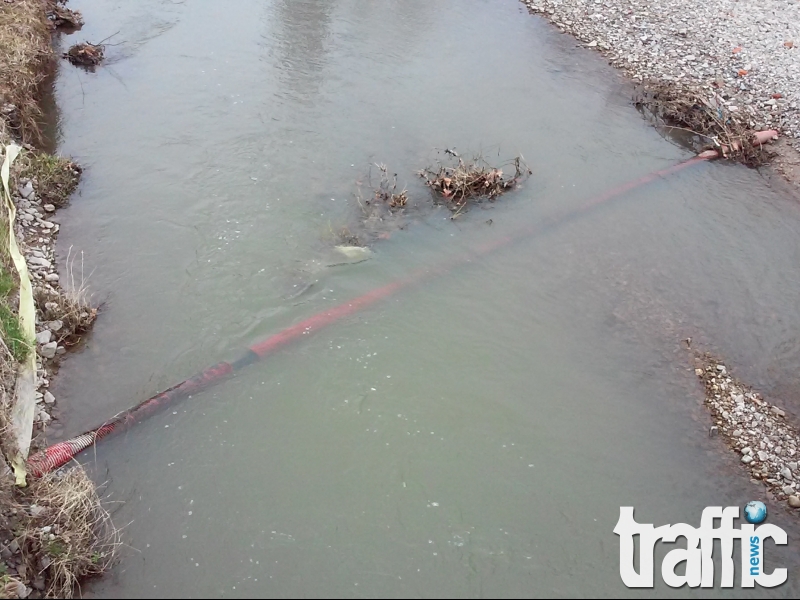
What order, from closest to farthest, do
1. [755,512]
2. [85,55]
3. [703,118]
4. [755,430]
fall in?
[755,512] < [755,430] < [703,118] < [85,55]

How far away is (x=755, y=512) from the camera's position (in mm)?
5582

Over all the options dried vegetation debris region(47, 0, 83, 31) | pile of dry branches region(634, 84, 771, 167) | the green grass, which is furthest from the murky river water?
dried vegetation debris region(47, 0, 83, 31)

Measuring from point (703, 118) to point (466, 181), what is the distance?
4.60m

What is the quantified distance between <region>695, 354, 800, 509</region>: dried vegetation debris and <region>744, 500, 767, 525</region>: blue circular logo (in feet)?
0.76

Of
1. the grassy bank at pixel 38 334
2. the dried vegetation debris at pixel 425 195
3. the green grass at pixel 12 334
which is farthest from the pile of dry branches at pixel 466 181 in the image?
the green grass at pixel 12 334

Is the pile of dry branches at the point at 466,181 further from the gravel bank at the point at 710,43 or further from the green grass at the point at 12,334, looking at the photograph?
the green grass at the point at 12,334

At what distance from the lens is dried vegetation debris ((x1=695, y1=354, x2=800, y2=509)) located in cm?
584

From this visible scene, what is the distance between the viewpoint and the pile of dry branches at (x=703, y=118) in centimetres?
986

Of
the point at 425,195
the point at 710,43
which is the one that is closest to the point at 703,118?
the point at 710,43

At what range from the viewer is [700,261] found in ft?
27.2

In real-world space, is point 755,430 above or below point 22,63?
below

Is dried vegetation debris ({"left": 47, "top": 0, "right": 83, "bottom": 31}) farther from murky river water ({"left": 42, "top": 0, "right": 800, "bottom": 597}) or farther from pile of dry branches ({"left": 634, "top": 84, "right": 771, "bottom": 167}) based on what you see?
pile of dry branches ({"left": 634, "top": 84, "right": 771, "bottom": 167})

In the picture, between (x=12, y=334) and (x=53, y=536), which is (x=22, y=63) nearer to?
(x=12, y=334)

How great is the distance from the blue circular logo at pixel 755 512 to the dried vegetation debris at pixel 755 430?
0.23 m
